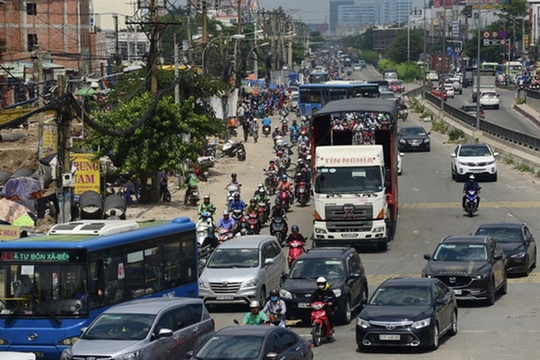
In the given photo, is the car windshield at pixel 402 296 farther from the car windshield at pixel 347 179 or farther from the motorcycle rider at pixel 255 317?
the car windshield at pixel 347 179

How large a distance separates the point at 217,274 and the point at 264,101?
73875 millimetres

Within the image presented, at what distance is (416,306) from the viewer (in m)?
20.6

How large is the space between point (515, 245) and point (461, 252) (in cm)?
409

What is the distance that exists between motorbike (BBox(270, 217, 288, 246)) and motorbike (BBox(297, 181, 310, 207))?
8999 millimetres

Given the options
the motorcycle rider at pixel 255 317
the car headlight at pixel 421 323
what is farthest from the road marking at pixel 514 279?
the motorcycle rider at pixel 255 317

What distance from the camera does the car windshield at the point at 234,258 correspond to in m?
25.5

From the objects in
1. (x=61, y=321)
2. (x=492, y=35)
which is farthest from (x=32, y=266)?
(x=492, y=35)

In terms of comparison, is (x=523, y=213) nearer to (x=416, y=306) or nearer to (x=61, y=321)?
(x=416, y=306)

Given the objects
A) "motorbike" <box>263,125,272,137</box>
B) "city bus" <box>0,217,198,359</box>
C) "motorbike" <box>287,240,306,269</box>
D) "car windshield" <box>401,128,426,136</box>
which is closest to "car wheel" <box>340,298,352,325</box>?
"city bus" <box>0,217,198,359</box>

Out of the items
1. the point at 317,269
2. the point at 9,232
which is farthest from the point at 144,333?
the point at 9,232

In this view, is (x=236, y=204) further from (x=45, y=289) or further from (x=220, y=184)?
(x=45, y=289)

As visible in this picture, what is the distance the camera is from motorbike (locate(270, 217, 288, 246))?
112 ft

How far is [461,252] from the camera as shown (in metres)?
26.0

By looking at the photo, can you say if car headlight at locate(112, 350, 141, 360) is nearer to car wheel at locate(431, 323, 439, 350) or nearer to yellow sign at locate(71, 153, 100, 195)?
car wheel at locate(431, 323, 439, 350)
